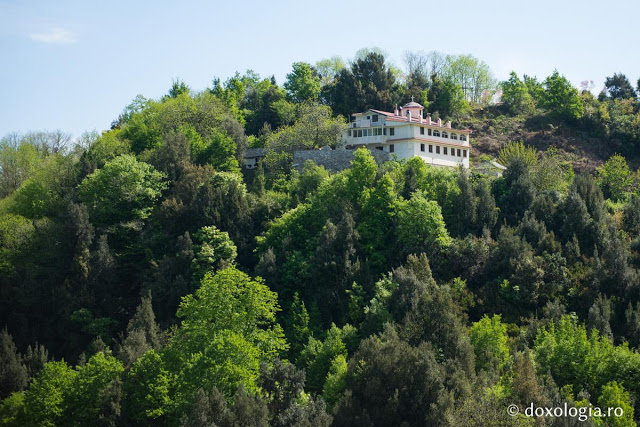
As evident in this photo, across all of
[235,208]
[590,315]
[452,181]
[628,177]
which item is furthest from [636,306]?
[235,208]

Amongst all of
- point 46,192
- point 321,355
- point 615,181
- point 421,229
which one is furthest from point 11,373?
point 615,181

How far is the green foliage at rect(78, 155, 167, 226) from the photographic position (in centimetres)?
6288

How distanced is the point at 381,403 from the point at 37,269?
103ft

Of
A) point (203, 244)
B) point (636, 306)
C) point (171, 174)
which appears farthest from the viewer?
point (171, 174)

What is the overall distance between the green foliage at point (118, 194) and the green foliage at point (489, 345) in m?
29.3

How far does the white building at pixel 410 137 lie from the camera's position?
69938 millimetres

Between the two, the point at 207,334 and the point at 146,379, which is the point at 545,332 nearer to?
the point at 207,334

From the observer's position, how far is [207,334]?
45125 millimetres

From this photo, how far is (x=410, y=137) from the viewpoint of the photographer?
2744 inches

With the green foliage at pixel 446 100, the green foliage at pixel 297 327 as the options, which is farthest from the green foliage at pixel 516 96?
the green foliage at pixel 297 327

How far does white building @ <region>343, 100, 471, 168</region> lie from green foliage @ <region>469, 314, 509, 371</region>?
86.2 feet

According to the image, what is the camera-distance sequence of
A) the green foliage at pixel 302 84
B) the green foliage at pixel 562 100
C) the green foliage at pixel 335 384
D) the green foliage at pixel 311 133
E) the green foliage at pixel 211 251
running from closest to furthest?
the green foliage at pixel 335 384 < the green foliage at pixel 211 251 < the green foliage at pixel 311 133 < the green foliage at pixel 562 100 < the green foliage at pixel 302 84

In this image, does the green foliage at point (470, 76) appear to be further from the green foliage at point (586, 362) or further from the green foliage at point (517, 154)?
the green foliage at point (586, 362)

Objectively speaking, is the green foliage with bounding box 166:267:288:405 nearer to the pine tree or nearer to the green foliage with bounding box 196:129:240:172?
the pine tree
